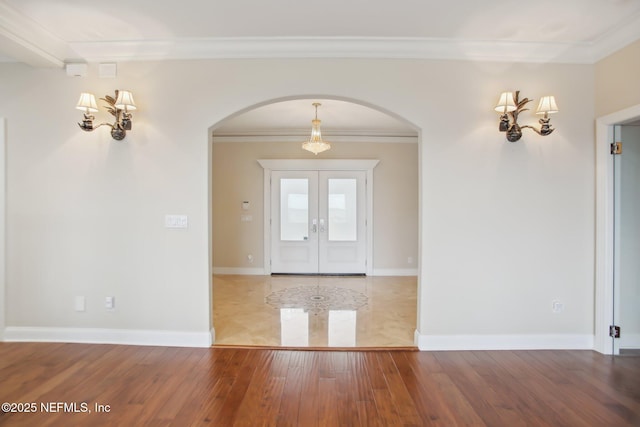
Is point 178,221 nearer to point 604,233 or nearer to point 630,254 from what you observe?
point 604,233

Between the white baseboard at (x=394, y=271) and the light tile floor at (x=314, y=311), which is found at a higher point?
the white baseboard at (x=394, y=271)

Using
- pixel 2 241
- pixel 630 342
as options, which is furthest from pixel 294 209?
pixel 630 342

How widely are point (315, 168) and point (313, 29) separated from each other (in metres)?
3.57

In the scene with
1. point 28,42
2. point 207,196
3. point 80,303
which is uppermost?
point 28,42

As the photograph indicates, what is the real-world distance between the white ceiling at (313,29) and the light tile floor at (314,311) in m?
2.87

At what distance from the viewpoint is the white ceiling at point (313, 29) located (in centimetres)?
247

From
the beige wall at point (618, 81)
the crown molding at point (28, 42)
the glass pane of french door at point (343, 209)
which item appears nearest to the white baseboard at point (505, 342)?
the beige wall at point (618, 81)

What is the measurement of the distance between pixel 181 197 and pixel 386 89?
2276 mm

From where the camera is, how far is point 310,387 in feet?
8.00

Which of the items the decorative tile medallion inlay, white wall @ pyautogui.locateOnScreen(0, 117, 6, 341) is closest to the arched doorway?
the decorative tile medallion inlay

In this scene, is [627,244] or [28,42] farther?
[627,244]

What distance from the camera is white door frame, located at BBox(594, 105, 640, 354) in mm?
2986

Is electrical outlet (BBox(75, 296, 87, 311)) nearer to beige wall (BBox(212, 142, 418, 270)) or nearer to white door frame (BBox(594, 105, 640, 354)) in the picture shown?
beige wall (BBox(212, 142, 418, 270))

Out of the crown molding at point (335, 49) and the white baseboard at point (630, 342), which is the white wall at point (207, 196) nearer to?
the crown molding at point (335, 49)
